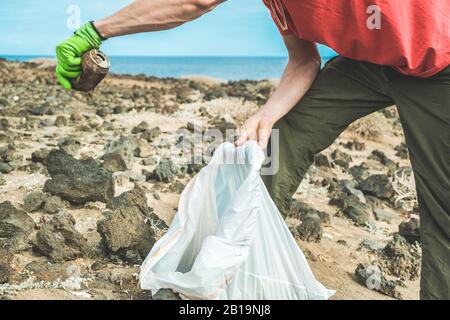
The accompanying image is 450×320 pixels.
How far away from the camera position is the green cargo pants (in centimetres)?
256

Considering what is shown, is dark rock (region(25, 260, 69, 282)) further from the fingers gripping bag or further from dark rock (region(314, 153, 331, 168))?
dark rock (region(314, 153, 331, 168))

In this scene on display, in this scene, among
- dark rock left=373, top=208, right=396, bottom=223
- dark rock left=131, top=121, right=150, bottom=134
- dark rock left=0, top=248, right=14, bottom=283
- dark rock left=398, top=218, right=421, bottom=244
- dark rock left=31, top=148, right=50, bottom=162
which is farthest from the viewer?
dark rock left=131, top=121, right=150, bottom=134

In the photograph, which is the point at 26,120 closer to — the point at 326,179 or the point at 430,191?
the point at 326,179

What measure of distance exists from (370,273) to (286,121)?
0.91m

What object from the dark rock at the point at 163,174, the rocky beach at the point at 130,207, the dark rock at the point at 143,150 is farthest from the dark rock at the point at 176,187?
the dark rock at the point at 143,150

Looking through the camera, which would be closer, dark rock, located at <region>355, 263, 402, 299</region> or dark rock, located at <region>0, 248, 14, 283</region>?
dark rock, located at <region>0, 248, 14, 283</region>

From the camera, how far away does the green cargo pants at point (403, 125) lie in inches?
101

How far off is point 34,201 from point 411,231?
7.79ft

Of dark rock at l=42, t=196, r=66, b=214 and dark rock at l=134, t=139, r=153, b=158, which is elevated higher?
dark rock at l=134, t=139, r=153, b=158

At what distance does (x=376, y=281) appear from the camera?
304cm

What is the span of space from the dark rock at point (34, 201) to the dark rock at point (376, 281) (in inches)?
71.6

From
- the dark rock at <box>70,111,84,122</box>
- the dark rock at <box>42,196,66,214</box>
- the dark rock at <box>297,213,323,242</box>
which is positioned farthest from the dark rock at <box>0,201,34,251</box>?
the dark rock at <box>70,111,84,122</box>

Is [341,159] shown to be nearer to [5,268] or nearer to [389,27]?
[389,27]
